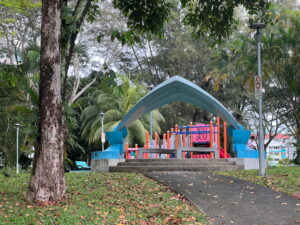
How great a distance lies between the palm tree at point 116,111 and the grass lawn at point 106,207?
69.3 feet

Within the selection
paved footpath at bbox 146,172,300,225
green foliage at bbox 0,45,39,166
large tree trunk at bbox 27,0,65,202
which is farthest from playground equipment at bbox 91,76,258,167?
large tree trunk at bbox 27,0,65,202

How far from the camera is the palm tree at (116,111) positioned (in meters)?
31.6

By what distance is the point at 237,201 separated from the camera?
8227 millimetres

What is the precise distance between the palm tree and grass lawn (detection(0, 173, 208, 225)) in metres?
21.1

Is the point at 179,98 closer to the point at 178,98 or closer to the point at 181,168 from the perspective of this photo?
the point at 178,98

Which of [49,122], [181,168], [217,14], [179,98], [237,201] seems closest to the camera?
[237,201]

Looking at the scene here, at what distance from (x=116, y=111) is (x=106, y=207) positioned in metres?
24.6

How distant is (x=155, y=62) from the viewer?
37594 millimetres

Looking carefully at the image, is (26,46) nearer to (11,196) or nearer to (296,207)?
(11,196)

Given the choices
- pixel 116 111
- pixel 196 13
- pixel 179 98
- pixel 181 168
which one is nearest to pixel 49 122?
pixel 196 13

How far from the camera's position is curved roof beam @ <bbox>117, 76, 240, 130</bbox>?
16297mm

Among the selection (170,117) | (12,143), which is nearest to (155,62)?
(170,117)

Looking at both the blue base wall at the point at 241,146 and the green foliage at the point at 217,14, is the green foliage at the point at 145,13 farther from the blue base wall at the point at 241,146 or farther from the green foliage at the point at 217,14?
the blue base wall at the point at 241,146

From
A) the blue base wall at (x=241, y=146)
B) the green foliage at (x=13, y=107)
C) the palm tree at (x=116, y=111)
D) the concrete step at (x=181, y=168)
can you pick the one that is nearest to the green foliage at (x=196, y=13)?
the concrete step at (x=181, y=168)
